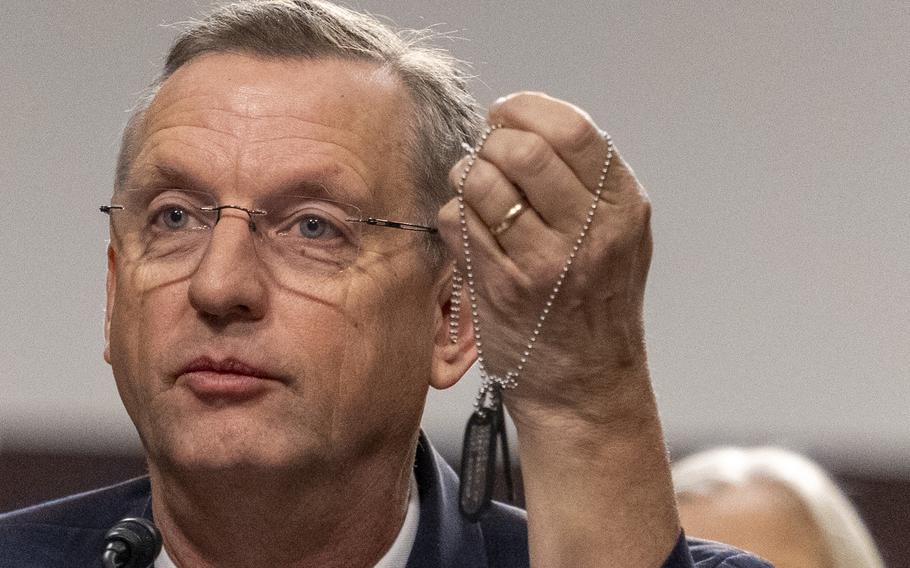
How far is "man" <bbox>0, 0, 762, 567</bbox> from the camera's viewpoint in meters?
1.82

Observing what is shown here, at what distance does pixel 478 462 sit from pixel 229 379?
0.41m

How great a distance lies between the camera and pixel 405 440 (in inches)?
97.6

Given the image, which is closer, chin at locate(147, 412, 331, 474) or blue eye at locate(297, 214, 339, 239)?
chin at locate(147, 412, 331, 474)

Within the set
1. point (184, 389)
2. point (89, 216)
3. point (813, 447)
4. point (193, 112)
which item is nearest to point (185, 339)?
point (184, 389)

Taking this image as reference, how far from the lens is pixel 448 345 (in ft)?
8.18

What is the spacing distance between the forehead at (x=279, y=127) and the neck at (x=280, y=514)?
0.48 metres

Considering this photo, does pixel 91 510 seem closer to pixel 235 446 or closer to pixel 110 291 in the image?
pixel 110 291

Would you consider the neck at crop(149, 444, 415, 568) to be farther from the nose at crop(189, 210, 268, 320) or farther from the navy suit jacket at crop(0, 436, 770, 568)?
the nose at crop(189, 210, 268, 320)

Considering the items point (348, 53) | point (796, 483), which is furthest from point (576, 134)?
point (796, 483)

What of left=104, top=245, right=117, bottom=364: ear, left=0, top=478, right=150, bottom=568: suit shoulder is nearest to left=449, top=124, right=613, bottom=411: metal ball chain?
left=104, top=245, right=117, bottom=364: ear

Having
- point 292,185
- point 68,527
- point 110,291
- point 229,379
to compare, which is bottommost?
point 68,527

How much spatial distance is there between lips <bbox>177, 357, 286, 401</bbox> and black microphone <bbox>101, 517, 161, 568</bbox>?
1.03 feet

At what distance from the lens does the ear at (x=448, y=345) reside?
8.14ft

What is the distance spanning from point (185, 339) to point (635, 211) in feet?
2.59
